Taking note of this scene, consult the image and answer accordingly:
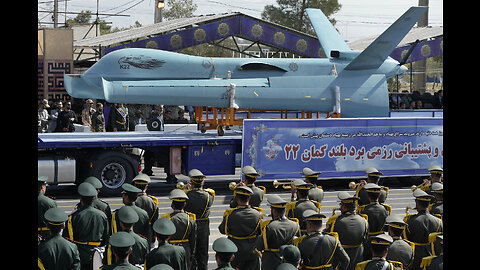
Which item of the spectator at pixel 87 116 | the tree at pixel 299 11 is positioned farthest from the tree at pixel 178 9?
the spectator at pixel 87 116

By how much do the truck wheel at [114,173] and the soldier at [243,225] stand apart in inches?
292

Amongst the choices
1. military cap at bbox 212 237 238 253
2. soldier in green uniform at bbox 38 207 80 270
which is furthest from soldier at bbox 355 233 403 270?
soldier in green uniform at bbox 38 207 80 270

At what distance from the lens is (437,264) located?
301 inches

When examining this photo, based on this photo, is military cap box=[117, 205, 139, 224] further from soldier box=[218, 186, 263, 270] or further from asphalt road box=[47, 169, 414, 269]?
asphalt road box=[47, 169, 414, 269]

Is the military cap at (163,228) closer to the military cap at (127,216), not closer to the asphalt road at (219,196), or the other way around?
the military cap at (127,216)

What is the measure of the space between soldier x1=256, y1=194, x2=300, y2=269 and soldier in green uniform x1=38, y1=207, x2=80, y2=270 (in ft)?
7.74

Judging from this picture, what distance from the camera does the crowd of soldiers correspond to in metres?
7.48

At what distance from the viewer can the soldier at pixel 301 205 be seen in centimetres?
994

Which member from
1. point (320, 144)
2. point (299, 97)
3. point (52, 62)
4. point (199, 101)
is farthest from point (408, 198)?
point (52, 62)

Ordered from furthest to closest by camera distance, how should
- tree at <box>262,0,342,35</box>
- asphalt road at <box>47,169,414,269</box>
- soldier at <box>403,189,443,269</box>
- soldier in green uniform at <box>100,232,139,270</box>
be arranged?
tree at <box>262,0,342,35</box> < asphalt road at <box>47,169,414,269</box> < soldier at <box>403,189,443,269</box> < soldier in green uniform at <box>100,232,139,270</box>

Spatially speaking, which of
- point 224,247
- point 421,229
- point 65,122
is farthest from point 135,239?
point 65,122

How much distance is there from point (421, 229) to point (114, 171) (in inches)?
356
